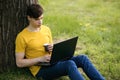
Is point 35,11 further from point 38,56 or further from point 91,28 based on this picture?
point 91,28

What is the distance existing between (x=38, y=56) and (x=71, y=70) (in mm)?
530

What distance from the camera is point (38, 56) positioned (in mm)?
4613

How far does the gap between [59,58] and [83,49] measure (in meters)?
1.88

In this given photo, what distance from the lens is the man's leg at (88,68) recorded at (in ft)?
14.8

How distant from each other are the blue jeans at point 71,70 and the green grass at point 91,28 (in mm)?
319

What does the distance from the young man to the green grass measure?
0.37 meters

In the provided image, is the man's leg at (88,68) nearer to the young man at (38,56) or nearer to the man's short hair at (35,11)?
the young man at (38,56)

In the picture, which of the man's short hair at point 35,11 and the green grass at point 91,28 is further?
the green grass at point 91,28

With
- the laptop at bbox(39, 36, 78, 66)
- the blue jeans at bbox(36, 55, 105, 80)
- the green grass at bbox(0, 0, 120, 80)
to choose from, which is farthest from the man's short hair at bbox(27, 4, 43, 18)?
the green grass at bbox(0, 0, 120, 80)

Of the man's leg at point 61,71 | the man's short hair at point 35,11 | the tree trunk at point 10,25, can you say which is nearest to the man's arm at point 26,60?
the man's leg at point 61,71

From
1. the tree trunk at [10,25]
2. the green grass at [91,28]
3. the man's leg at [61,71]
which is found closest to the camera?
the man's leg at [61,71]

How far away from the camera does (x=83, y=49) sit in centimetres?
639

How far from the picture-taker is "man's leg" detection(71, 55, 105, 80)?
14.8ft

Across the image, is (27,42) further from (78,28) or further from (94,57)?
(78,28)
